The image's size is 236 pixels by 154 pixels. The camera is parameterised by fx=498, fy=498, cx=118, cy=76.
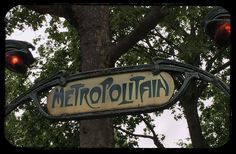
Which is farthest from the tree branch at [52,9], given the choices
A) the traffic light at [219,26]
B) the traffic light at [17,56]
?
the traffic light at [219,26]

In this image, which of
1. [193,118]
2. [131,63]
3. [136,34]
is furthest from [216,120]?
[136,34]

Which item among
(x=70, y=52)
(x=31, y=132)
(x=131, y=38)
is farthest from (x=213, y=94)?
→ (x=131, y=38)

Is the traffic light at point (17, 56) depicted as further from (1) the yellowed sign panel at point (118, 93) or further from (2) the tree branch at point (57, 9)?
(2) the tree branch at point (57, 9)

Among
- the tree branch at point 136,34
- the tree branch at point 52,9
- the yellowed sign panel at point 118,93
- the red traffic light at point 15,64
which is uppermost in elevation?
the tree branch at point 52,9

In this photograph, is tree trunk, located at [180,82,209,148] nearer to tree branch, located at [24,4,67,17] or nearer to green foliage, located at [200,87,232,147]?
green foliage, located at [200,87,232,147]

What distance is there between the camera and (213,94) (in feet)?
51.1

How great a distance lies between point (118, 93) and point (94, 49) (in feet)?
8.80

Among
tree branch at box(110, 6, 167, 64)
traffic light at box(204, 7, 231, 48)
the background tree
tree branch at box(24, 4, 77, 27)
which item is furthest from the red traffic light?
the background tree

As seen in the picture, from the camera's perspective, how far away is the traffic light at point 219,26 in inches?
165

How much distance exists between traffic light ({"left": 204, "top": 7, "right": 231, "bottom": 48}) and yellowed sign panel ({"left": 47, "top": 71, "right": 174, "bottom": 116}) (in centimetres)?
55

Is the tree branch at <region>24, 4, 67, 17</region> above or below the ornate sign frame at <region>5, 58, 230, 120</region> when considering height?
above

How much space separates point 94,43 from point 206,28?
9.60 feet

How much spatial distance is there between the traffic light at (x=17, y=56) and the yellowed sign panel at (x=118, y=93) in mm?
548

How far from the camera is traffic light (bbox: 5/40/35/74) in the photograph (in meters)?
4.72
